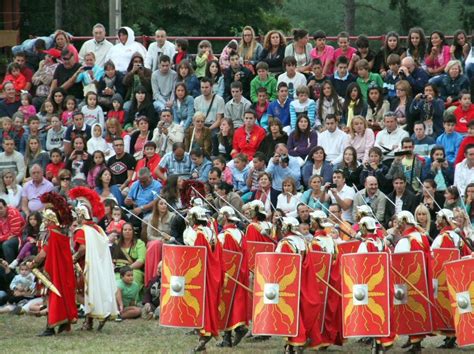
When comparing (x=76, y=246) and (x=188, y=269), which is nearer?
(x=188, y=269)

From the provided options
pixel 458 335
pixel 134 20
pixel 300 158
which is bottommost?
pixel 458 335

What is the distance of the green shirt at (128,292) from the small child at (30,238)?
5.65 ft

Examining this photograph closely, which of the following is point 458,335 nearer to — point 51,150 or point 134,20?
point 51,150

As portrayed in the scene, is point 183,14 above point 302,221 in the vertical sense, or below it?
above

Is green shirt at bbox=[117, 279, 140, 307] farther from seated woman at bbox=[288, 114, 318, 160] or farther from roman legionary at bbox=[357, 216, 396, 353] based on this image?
roman legionary at bbox=[357, 216, 396, 353]

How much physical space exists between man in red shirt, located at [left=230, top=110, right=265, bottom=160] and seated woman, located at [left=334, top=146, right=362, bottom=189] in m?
1.84

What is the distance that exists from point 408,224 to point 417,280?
70cm

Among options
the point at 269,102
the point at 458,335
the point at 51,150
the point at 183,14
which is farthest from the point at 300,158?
the point at 183,14

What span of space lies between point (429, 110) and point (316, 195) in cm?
241

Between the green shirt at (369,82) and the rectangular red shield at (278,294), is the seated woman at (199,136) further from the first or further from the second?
the rectangular red shield at (278,294)

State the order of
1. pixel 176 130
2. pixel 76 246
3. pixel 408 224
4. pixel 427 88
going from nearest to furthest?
pixel 408 224 → pixel 76 246 → pixel 427 88 → pixel 176 130

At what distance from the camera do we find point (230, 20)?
1585 inches

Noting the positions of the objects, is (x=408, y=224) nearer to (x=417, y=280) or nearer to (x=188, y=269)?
(x=417, y=280)

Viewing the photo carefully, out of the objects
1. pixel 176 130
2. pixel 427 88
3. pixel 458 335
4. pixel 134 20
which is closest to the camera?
pixel 458 335
